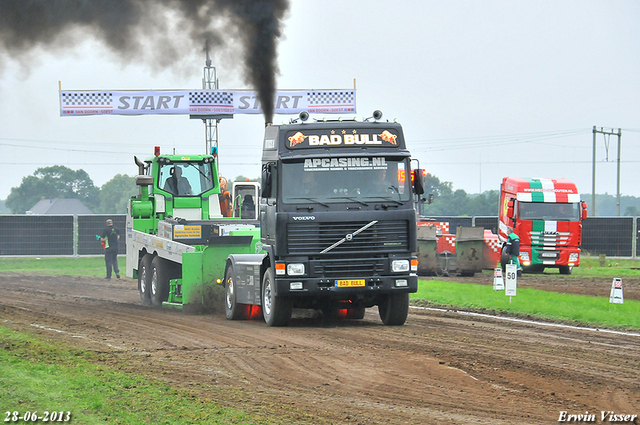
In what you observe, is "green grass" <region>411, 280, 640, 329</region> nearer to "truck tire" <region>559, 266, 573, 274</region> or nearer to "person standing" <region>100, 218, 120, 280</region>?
"truck tire" <region>559, 266, 573, 274</region>

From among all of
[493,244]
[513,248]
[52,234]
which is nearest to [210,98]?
[52,234]

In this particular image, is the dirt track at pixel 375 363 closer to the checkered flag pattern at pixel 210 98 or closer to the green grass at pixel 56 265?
the green grass at pixel 56 265

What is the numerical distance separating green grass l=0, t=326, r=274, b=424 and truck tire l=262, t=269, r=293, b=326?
3.98m

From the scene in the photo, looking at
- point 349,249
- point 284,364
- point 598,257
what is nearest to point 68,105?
point 598,257

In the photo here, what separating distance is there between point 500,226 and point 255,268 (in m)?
20.8

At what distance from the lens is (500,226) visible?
113ft

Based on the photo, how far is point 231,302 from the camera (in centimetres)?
1630

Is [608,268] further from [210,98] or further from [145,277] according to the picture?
[145,277]

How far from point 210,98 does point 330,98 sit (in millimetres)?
5715

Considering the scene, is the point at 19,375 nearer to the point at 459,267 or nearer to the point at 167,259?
the point at 167,259

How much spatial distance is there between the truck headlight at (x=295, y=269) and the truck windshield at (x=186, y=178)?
8.10 metres

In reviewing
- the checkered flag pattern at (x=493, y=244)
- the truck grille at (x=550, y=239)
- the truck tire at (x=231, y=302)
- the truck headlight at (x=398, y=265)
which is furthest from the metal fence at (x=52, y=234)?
the truck headlight at (x=398, y=265)

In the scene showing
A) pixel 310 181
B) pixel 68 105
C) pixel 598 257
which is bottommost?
pixel 598 257

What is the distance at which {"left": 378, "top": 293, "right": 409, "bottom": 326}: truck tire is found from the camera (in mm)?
15078
